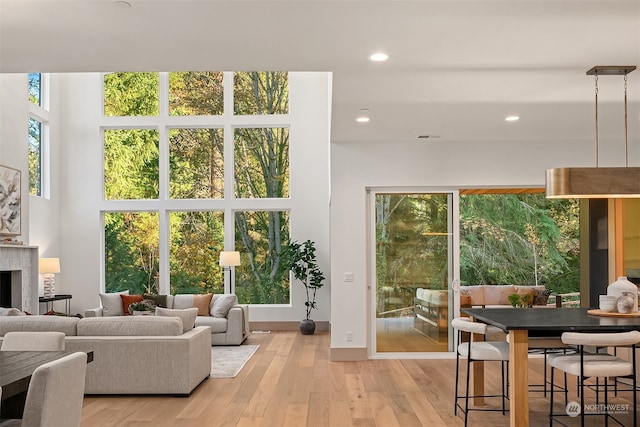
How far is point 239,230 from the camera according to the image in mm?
12031

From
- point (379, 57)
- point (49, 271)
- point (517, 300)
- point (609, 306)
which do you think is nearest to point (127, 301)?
point (49, 271)

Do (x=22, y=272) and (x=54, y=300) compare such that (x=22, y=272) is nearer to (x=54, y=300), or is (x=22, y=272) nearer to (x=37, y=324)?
(x=54, y=300)

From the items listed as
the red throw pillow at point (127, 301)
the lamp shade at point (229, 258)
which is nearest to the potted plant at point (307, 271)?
the lamp shade at point (229, 258)

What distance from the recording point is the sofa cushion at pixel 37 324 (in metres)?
6.12

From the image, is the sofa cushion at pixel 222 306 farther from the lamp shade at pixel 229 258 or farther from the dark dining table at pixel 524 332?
the dark dining table at pixel 524 332

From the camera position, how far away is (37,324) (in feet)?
20.3

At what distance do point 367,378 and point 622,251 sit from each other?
360 centimetres

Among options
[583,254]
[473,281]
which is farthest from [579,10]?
[473,281]

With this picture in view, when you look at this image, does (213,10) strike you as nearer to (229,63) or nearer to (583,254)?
(229,63)

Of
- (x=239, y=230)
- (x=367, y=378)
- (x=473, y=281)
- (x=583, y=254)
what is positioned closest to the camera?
(x=367, y=378)

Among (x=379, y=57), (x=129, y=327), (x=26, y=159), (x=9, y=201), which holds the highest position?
(x=379, y=57)

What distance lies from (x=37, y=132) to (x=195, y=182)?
2.80 meters

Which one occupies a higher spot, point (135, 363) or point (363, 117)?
point (363, 117)

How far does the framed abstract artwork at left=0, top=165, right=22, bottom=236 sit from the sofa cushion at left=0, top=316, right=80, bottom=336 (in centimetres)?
360
